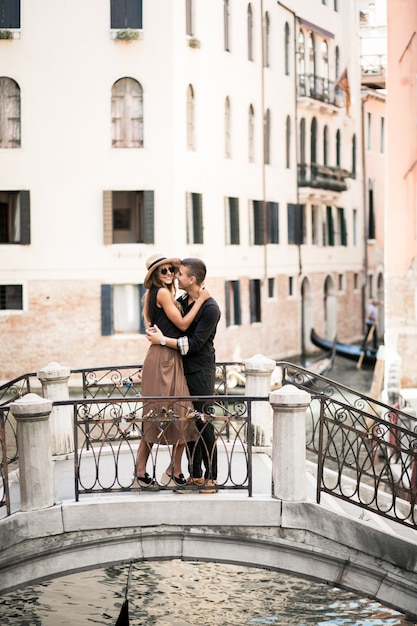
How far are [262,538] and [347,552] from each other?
1.18 feet

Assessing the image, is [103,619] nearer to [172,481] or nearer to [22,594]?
[22,594]

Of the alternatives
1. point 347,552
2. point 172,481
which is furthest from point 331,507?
point 172,481

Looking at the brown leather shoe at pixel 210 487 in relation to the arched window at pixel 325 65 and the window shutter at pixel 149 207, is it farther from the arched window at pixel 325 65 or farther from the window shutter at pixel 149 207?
the arched window at pixel 325 65

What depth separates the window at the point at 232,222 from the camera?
806 inches

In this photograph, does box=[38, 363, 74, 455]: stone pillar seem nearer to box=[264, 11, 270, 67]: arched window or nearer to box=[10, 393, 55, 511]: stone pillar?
box=[10, 393, 55, 511]: stone pillar

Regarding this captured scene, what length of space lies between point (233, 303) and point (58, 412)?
13884 millimetres

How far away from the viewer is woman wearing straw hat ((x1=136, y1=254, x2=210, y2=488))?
18.6ft

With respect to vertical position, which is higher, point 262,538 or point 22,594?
point 262,538

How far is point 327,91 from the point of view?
25.3 m

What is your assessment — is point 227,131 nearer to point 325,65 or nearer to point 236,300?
point 236,300

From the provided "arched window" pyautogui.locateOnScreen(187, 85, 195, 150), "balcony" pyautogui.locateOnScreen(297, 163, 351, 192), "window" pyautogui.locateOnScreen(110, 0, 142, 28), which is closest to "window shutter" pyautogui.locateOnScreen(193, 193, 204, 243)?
"arched window" pyautogui.locateOnScreen(187, 85, 195, 150)

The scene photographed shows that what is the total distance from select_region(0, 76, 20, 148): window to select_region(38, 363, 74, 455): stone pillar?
12.0 m

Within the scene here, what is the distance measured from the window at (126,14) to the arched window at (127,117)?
0.81 metres

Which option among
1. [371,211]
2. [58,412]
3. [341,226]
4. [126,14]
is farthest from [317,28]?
[58,412]
